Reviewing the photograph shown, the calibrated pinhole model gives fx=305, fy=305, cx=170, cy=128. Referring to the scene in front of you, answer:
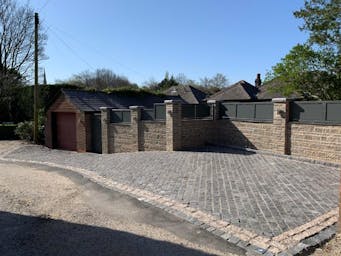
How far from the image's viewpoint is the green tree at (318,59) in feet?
41.5

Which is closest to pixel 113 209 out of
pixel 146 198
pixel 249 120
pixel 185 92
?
pixel 146 198

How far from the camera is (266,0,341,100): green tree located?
1266cm

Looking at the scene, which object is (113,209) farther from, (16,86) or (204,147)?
(16,86)

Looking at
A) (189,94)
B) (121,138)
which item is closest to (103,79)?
(189,94)

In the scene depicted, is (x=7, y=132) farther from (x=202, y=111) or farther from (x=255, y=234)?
(x=255, y=234)

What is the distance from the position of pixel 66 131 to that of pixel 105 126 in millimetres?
4383

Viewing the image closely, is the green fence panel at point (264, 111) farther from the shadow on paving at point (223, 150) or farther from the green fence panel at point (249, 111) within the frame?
the shadow on paving at point (223, 150)

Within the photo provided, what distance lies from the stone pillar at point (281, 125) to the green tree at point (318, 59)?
9.51ft

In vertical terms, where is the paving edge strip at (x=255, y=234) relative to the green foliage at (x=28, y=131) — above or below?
below

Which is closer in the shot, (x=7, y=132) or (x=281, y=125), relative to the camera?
(x=281, y=125)

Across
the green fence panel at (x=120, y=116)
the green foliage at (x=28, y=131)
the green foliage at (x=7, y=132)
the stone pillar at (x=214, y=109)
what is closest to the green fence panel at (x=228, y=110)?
the stone pillar at (x=214, y=109)

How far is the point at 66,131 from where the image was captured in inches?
784

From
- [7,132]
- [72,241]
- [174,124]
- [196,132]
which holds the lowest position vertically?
[72,241]

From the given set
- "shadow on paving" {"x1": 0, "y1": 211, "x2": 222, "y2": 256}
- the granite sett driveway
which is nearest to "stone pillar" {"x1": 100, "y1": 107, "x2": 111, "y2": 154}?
the granite sett driveway
